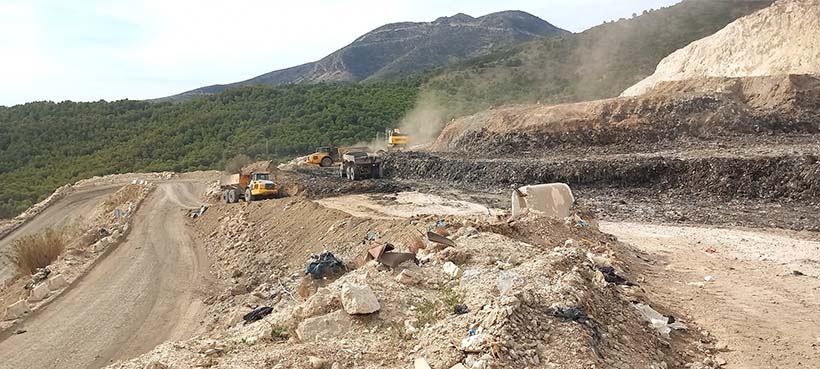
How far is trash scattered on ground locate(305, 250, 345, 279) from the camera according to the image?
10.6 meters

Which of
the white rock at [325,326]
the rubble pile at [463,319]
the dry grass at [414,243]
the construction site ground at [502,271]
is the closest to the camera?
the rubble pile at [463,319]

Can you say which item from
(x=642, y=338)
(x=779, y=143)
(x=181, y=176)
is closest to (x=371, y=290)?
(x=642, y=338)

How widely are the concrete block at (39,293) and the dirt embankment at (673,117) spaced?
64.1ft

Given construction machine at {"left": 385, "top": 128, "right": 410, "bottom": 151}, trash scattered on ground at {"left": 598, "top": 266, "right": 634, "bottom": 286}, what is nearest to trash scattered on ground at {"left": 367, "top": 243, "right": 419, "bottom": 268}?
trash scattered on ground at {"left": 598, "top": 266, "right": 634, "bottom": 286}

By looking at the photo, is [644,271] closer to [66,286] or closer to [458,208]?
[458,208]

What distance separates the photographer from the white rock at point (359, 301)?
6.94 m

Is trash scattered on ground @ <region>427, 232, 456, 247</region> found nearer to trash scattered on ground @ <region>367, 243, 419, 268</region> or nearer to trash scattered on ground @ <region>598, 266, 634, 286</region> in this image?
trash scattered on ground @ <region>367, 243, 419, 268</region>

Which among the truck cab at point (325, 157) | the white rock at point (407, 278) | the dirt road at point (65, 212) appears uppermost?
the white rock at point (407, 278)

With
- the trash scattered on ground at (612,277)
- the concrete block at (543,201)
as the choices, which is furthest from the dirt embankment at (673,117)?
the trash scattered on ground at (612,277)

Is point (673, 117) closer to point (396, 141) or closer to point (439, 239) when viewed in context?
point (396, 141)

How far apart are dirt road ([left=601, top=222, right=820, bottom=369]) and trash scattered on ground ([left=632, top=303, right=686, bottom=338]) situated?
0.39 meters

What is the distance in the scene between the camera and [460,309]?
7000mm

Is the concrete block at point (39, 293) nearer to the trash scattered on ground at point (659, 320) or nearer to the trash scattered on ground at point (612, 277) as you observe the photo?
the trash scattered on ground at point (612, 277)

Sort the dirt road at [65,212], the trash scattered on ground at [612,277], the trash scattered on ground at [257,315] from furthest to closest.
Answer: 1. the dirt road at [65,212]
2. the trash scattered on ground at [612,277]
3. the trash scattered on ground at [257,315]
